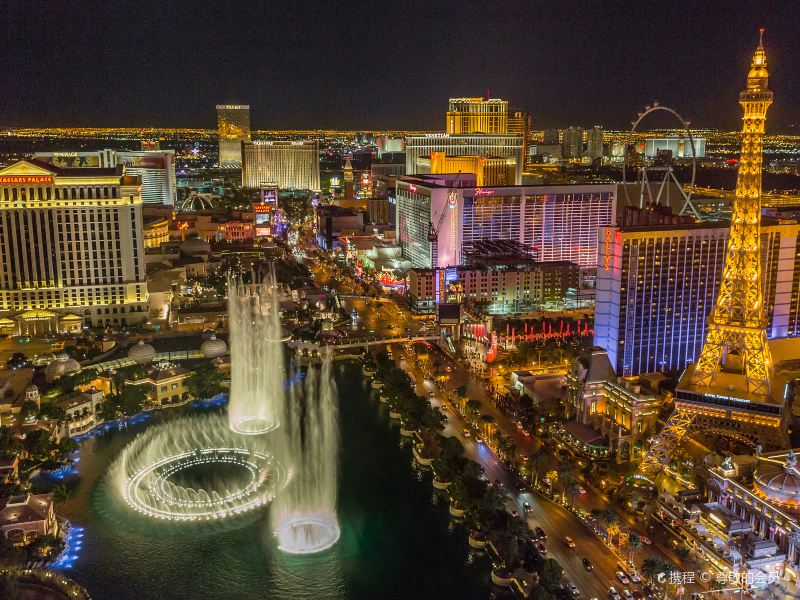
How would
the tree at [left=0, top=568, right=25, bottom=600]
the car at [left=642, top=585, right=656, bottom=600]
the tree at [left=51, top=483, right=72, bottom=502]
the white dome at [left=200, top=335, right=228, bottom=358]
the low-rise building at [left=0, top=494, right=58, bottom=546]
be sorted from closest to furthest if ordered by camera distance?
the tree at [left=0, top=568, right=25, bottom=600] < the car at [left=642, top=585, right=656, bottom=600] < the low-rise building at [left=0, top=494, right=58, bottom=546] < the tree at [left=51, top=483, right=72, bottom=502] < the white dome at [left=200, top=335, right=228, bottom=358]

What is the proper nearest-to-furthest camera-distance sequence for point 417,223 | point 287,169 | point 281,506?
1. point 281,506
2. point 417,223
3. point 287,169

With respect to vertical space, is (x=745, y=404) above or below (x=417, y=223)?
below

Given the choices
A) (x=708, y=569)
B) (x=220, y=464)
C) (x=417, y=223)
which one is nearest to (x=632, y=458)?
(x=708, y=569)

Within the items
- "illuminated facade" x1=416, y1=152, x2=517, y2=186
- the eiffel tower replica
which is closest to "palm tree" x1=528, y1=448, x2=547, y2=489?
the eiffel tower replica

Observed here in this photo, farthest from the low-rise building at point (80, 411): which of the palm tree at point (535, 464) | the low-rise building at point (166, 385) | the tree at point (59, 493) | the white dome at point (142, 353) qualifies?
the palm tree at point (535, 464)

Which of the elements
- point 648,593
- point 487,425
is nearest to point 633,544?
point 648,593

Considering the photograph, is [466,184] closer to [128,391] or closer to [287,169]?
[128,391]

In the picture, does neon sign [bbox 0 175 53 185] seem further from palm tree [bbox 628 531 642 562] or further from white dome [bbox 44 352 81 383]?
palm tree [bbox 628 531 642 562]
